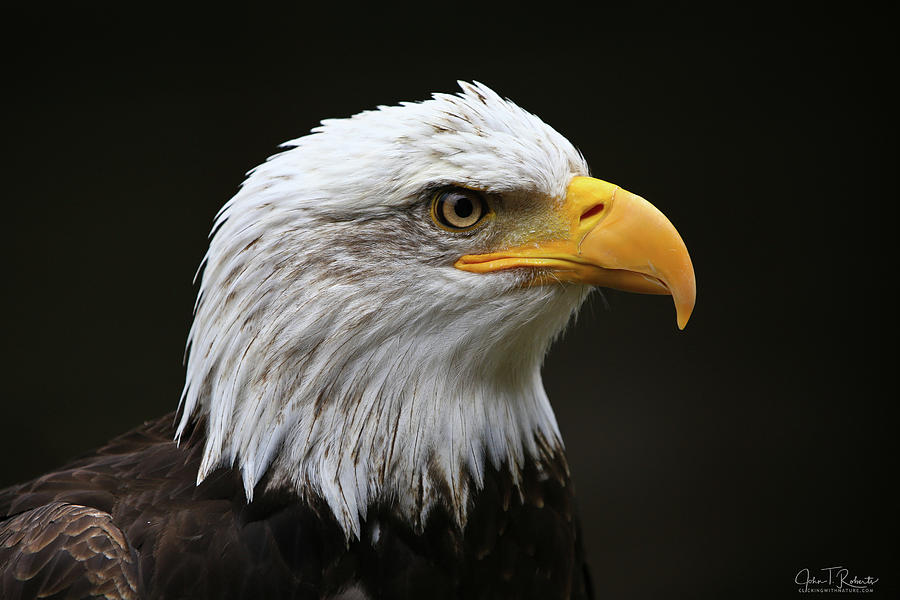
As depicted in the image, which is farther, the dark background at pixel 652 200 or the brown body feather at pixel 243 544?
the dark background at pixel 652 200

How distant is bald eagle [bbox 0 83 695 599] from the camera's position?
1.85 meters

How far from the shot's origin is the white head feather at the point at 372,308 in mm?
1848

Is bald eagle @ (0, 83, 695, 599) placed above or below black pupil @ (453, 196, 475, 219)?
below

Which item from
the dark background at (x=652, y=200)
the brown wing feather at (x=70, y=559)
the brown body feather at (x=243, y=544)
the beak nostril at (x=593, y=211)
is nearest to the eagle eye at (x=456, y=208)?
the beak nostril at (x=593, y=211)

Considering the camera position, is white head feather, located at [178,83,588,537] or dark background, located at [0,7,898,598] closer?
white head feather, located at [178,83,588,537]

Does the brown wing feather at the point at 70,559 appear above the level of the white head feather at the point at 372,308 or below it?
below

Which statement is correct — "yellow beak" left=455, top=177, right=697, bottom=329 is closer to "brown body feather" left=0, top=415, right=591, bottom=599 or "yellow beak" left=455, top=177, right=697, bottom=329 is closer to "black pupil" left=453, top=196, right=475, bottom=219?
"black pupil" left=453, top=196, right=475, bottom=219

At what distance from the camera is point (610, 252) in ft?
6.11

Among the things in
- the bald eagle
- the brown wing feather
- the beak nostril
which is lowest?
the brown wing feather

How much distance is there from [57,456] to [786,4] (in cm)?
420

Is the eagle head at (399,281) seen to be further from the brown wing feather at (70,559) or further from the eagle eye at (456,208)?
the brown wing feather at (70,559)

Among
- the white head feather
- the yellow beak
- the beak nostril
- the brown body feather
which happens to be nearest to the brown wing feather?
the brown body feather

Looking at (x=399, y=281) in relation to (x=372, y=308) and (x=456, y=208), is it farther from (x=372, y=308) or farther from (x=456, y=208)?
(x=456, y=208)

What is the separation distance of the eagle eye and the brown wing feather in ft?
3.17
